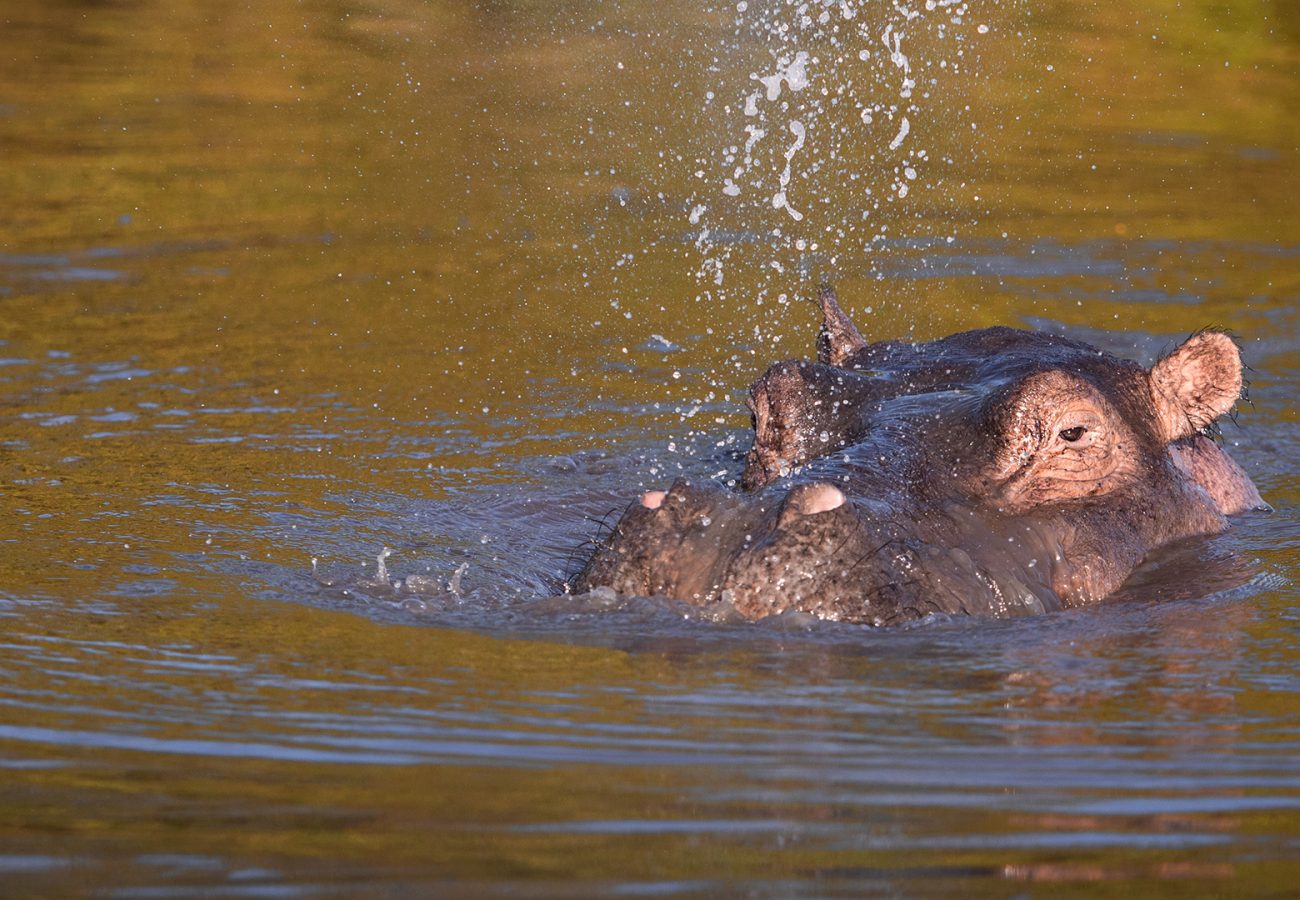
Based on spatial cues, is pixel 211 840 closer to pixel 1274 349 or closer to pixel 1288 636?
pixel 1288 636

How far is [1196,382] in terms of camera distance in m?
7.34

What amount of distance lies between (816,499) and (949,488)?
34.2 inches

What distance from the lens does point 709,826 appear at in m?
4.29

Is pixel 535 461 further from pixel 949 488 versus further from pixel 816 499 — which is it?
pixel 816 499

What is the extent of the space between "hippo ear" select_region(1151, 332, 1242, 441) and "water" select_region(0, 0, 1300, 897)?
521 mm

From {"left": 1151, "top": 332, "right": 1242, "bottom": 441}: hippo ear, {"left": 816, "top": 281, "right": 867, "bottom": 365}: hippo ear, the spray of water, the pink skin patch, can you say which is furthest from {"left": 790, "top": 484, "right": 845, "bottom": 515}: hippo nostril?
the spray of water

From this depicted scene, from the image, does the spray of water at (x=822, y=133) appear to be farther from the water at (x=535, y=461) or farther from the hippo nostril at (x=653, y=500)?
the hippo nostril at (x=653, y=500)

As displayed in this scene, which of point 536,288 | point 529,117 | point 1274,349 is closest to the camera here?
point 1274,349

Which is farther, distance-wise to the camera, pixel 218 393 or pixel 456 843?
pixel 218 393

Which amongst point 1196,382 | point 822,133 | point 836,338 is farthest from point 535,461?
point 822,133

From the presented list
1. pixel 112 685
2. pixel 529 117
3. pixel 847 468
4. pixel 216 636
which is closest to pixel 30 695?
pixel 112 685

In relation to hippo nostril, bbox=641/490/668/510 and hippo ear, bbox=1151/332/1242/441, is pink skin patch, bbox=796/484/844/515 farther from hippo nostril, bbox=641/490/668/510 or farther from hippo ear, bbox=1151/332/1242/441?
hippo ear, bbox=1151/332/1242/441

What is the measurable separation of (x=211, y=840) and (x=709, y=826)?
109 cm

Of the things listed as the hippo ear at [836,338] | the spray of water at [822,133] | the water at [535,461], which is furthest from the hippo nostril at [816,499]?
the spray of water at [822,133]
